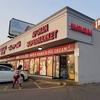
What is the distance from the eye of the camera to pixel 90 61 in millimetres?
22047

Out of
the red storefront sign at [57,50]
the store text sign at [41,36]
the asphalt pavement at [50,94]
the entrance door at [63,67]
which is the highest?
the store text sign at [41,36]

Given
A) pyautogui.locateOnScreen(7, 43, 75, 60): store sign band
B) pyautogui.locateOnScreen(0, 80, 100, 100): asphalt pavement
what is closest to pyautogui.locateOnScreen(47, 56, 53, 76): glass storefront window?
pyautogui.locateOnScreen(7, 43, 75, 60): store sign band

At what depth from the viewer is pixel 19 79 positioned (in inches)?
679

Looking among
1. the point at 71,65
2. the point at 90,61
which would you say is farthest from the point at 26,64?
the point at 90,61

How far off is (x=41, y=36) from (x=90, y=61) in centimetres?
569

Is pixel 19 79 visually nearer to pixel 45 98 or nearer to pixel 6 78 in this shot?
pixel 6 78

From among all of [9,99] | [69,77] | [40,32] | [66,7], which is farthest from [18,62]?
[9,99]

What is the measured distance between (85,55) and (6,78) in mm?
7545

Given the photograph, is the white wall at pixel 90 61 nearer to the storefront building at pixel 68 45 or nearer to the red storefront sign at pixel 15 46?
the storefront building at pixel 68 45

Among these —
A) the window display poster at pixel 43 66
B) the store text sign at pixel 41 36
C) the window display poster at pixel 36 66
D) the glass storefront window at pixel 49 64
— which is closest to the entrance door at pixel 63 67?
the glass storefront window at pixel 49 64

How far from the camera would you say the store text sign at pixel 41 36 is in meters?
21.5

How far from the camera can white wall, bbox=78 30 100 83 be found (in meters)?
20.8

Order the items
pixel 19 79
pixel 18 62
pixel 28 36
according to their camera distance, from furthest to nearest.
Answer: pixel 18 62
pixel 28 36
pixel 19 79

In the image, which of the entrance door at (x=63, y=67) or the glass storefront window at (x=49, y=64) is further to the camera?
the glass storefront window at (x=49, y=64)
